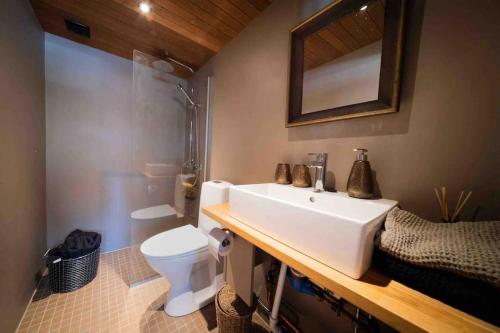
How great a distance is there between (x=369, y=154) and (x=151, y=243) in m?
1.48

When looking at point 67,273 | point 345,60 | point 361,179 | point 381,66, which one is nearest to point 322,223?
point 361,179

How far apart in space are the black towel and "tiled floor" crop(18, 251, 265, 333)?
0.27m

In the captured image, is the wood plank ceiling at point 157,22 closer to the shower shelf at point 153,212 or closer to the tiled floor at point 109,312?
the shower shelf at point 153,212

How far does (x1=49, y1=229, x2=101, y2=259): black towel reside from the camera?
146 centimetres

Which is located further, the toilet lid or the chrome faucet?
the toilet lid

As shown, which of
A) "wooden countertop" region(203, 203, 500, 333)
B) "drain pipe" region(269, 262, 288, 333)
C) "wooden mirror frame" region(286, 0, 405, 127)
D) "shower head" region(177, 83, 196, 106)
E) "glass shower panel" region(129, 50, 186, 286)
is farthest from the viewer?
"shower head" region(177, 83, 196, 106)

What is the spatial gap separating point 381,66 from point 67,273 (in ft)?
8.05

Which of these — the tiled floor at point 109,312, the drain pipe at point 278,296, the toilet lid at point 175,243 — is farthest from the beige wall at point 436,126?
the tiled floor at point 109,312

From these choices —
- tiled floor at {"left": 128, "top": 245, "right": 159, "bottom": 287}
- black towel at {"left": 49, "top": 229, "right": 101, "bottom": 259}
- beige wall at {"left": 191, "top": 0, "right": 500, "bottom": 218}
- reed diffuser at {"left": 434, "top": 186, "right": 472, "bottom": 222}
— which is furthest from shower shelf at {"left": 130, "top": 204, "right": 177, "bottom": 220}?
reed diffuser at {"left": 434, "top": 186, "right": 472, "bottom": 222}

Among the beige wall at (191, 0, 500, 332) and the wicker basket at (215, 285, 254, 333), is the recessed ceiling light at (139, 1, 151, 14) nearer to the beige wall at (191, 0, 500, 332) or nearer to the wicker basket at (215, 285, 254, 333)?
the beige wall at (191, 0, 500, 332)

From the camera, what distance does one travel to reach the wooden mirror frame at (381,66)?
2.24ft

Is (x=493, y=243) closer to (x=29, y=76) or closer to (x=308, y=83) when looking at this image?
(x=308, y=83)

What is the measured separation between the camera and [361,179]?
0.72 m

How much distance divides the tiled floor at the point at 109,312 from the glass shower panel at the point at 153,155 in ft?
0.57
